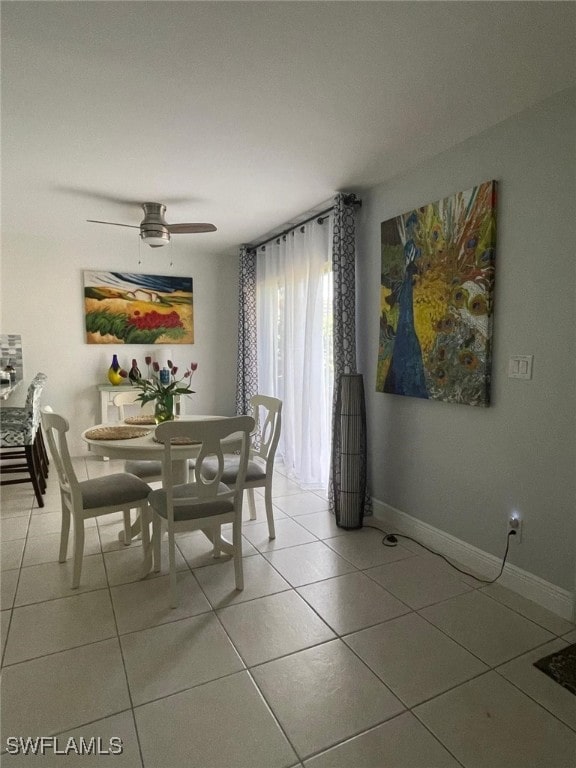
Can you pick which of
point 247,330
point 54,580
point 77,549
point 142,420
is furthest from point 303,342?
point 54,580

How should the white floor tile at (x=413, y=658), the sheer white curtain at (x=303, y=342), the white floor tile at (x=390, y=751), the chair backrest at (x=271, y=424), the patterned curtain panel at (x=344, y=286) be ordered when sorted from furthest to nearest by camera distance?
the sheer white curtain at (x=303, y=342), the patterned curtain panel at (x=344, y=286), the chair backrest at (x=271, y=424), the white floor tile at (x=413, y=658), the white floor tile at (x=390, y=751)

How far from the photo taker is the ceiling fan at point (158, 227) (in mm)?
3287

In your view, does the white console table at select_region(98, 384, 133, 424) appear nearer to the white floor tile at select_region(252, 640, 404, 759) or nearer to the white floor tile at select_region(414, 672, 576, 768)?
the white floor tile at select_region(252, 640, 404, 759)

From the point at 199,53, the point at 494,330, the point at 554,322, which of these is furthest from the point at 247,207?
the point at 554,322

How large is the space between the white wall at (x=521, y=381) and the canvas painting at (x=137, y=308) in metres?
3.23

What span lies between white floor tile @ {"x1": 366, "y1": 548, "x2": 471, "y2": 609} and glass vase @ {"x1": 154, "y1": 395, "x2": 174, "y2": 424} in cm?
157

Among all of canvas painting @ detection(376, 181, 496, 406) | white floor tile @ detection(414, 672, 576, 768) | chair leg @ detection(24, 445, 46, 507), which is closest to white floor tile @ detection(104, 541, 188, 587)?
chair leg @ detection(24, 445, 46, 507)

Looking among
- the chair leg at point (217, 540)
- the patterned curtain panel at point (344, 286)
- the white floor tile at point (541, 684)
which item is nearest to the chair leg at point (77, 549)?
the chair leg at point (217, 540)

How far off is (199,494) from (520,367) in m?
1.72

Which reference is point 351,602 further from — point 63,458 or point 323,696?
point 63,458

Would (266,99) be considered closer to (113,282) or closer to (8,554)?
(8,554)

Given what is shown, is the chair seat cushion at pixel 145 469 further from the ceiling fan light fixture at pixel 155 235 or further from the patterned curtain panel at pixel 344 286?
→ the ceiling fan light fixture at pixel 155 235

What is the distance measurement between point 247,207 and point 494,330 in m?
2.26

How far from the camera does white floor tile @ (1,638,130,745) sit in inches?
58.3
